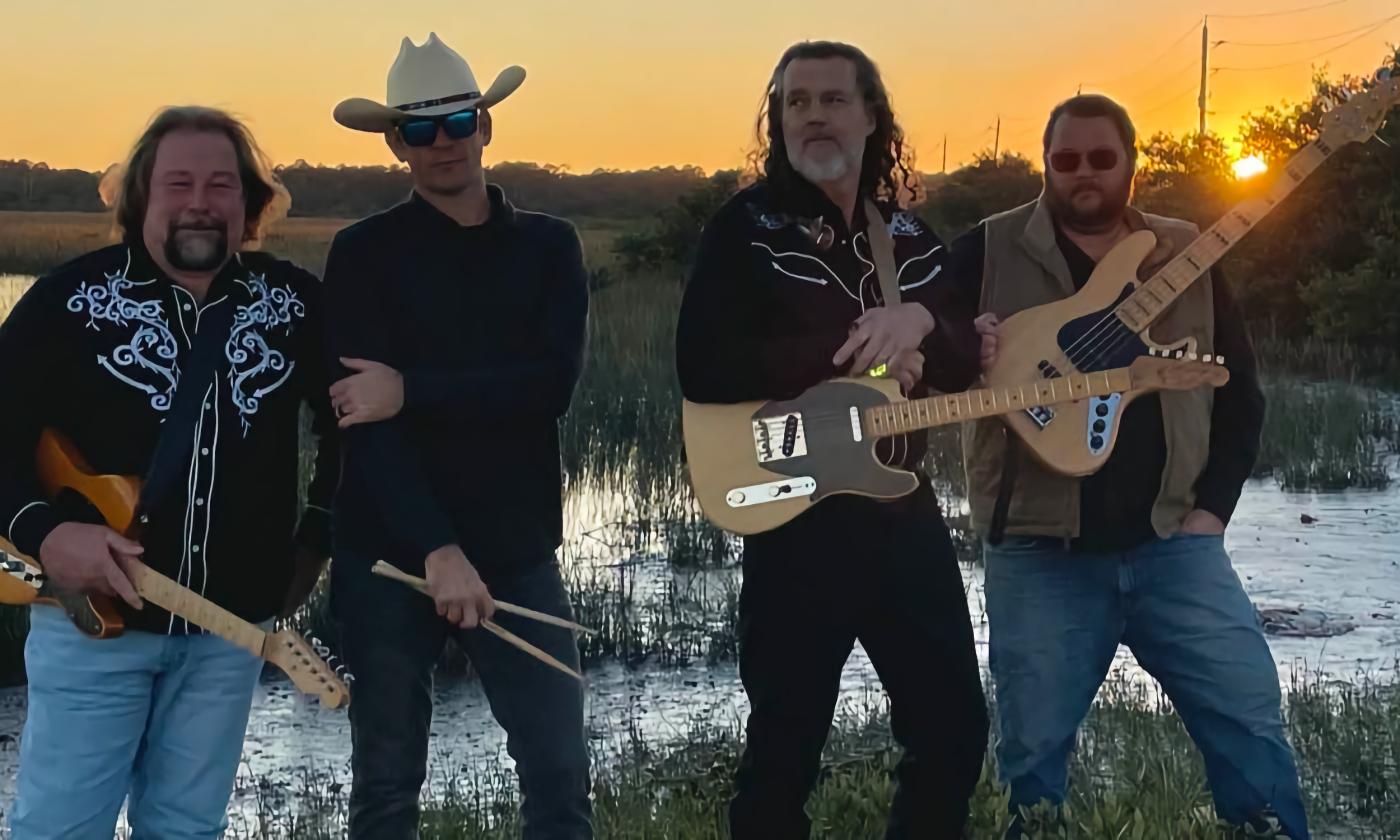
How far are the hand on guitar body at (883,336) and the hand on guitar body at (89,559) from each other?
1556 millimetres

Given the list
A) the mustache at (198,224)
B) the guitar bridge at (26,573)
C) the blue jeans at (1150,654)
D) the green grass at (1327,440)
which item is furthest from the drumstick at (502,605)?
the green grass at (1327,440)

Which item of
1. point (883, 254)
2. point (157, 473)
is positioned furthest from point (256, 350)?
point (883, 254)

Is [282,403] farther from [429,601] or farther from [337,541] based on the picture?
[429,601]

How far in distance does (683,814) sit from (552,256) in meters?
1.68

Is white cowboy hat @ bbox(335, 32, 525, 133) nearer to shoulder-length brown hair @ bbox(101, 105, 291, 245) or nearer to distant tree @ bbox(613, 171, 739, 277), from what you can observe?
shoulder-length brown hair @ bbox(101, 105, 291, 245)

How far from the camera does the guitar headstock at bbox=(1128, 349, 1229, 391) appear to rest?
368cm

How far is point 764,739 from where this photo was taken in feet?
10.6

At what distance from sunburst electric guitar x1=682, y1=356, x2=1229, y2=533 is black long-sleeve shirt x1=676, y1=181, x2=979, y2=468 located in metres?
0.06

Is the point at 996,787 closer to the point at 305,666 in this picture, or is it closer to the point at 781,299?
the point at 781,299

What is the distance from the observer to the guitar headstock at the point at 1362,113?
13.1 ft

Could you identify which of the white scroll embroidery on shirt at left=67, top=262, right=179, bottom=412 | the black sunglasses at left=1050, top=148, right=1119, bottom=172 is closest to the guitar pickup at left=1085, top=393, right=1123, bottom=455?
the black sunglasses at left=1050, top=148, right=1119, bottom=172

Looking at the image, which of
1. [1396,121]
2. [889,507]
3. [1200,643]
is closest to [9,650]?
[889,507]

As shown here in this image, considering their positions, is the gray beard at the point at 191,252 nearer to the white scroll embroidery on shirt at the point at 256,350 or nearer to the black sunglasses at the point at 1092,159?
the white scroll embroidery on shirt at the point at 256,350

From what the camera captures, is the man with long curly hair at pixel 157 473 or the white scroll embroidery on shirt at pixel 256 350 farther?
the white scroll embroidery on shirt at pixel 256 350
